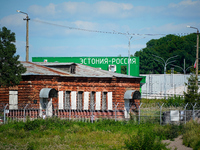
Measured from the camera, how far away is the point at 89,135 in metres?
25.3

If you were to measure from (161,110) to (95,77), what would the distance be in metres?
8.32

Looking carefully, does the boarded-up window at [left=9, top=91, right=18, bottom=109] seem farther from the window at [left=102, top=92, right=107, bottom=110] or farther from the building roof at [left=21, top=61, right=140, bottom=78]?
the window at [left=102, top=92, right=107, bottom=110]

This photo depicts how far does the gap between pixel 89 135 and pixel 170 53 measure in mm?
89188

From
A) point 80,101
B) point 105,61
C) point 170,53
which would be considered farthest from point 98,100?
point 170,53

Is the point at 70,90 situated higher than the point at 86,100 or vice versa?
the point at 70,90

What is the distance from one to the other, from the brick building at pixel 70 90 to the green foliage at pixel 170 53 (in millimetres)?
67893

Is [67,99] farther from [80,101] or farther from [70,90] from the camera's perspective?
[80,101]

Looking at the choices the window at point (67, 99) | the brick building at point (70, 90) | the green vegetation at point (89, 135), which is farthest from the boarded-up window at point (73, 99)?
the green vegetation at point (89, 135)

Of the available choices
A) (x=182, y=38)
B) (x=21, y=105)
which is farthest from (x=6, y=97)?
(x=182, y=38)

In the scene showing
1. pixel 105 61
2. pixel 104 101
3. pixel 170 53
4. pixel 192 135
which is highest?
pixel 170 53

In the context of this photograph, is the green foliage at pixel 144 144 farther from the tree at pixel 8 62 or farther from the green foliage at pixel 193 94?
the green foliage at pixel 193 94

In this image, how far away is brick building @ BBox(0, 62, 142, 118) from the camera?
33.1 m

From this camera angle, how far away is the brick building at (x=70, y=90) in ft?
108

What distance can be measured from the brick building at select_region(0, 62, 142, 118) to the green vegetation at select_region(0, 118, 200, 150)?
2.94 meters
